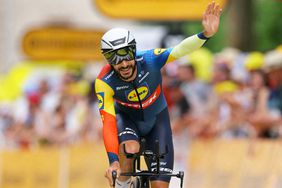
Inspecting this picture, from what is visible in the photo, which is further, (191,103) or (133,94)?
(191,103)

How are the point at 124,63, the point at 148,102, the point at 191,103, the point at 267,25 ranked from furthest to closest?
the point at 267,25, the point at 191,103, the point at 148,102, the point at 124,63

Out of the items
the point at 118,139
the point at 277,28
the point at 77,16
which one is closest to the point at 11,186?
the point at 118,139

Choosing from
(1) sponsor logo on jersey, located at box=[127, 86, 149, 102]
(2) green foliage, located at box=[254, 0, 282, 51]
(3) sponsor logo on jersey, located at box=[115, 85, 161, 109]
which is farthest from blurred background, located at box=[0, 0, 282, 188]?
(2) green foliage, located at box=[254, 0, 282, 51]

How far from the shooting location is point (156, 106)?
12.8 metres

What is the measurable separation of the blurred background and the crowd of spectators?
2 centimetres

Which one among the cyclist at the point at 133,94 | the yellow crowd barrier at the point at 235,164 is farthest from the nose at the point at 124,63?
the yellow crowd barrier at the point at 235,164

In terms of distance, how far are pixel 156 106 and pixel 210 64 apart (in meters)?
5.85

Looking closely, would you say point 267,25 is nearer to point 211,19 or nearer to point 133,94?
point 133,94

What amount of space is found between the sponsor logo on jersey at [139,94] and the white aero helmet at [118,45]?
0.46 meters

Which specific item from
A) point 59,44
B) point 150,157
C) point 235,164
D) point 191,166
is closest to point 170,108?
point 191,166

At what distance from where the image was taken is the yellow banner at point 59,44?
2316 cm

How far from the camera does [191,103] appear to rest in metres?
17.9

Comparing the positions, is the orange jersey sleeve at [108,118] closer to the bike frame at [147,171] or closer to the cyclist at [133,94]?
the cyclist at [133,94]

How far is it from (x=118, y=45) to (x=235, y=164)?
17.4ft
